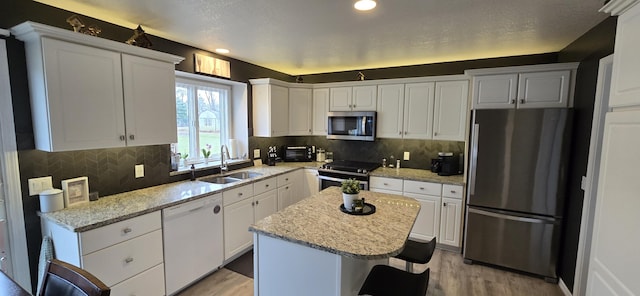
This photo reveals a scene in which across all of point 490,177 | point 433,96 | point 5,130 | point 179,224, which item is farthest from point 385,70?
point 5,130

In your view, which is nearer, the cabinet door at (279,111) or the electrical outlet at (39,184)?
the electrical outlet at (39,184)

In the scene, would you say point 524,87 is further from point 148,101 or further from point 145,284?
point 145,284

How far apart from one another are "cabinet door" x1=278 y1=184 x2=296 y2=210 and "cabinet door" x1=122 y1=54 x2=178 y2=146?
4.92 ft

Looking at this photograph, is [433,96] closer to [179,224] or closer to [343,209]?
[343,209]

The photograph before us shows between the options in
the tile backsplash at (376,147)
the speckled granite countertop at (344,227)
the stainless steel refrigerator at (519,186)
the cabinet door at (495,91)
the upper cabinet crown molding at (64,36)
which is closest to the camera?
the speckled granite countertop at (344,227)

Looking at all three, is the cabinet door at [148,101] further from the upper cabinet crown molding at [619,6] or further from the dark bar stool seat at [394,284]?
the upper cabinet crown molding at [619,6]

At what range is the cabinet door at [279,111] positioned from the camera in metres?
3.89

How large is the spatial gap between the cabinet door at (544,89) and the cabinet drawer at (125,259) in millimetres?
3566

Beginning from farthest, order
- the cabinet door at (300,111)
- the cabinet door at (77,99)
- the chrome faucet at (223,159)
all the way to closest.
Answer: the cabinet door at (300,111)
the chrome faucet at (223,159)
the cabinet door at (77,99)

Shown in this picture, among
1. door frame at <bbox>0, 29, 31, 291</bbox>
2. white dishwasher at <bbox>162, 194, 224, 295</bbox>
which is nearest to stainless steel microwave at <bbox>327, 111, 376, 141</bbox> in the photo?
white dishwasher at <bbox>162, 194, 224, 295</bbox>

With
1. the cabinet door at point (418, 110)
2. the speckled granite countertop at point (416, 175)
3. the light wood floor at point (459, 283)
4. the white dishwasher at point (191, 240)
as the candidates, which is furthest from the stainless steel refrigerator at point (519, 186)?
the white dishwasher at point (191, 240)

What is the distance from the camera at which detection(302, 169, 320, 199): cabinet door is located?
3.94m

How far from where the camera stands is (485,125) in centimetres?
278

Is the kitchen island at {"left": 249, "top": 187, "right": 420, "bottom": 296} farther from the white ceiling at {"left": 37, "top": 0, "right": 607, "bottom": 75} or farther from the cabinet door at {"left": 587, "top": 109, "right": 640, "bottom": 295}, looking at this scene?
the white ceiling at {"left": 37, "top": 0, "right": 607, "bottom": 75}
